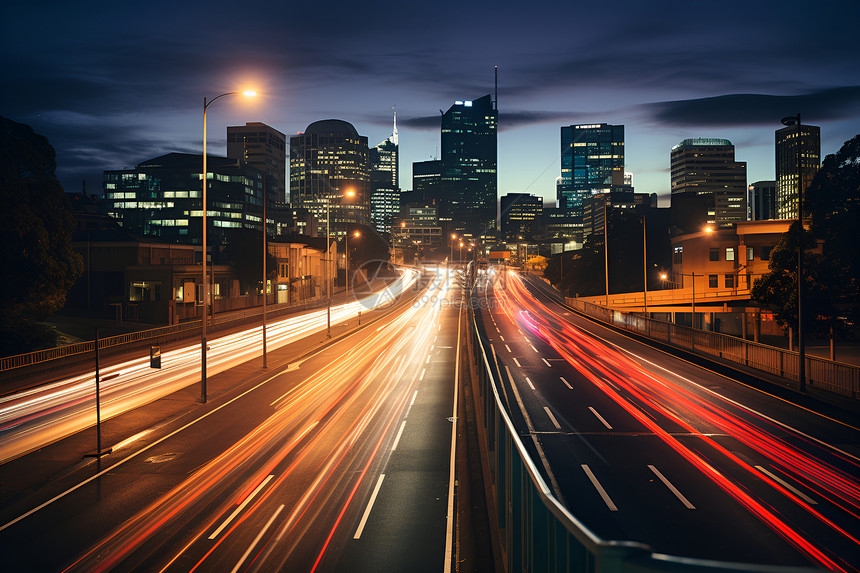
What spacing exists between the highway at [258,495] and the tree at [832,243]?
19.5 metres

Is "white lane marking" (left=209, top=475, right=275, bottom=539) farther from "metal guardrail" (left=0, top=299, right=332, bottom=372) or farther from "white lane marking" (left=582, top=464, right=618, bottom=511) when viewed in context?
"metal guardrail" (left=0, top=299, right=332, bottom=372)

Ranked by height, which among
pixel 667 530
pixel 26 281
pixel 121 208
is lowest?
pixel 667 530

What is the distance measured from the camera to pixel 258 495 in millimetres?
13023

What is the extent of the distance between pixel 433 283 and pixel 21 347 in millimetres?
93025

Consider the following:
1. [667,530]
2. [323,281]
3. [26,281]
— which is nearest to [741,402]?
[667,530]

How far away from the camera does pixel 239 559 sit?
392 inches

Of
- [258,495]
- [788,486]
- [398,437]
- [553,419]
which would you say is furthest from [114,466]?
[788,486]

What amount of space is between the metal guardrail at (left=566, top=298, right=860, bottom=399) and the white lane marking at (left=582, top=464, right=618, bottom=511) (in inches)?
550

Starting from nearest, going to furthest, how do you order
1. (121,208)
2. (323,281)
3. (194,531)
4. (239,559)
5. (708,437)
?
1. (239,559)
2. (194,531)
3. (708,437)
4. (323,281)
5. (121,208)

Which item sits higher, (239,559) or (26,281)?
(26,281)

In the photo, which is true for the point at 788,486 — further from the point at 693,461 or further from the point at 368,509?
the point at 368,509

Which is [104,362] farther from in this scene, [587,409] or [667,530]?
[667,530]

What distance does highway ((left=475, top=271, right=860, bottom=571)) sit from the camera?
35.8ft

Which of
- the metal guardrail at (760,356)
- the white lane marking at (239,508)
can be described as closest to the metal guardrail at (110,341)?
the white lane marking at (239,508)
